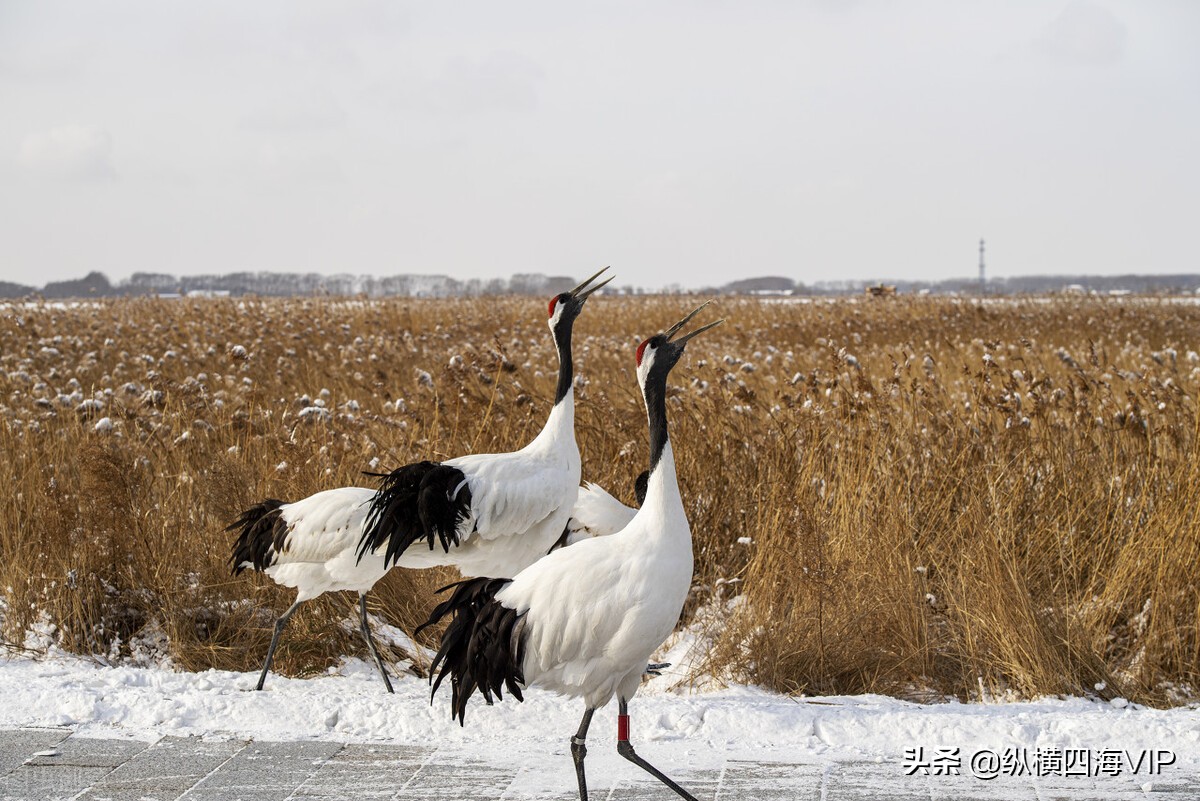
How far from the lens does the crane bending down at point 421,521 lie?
5109 millimetres

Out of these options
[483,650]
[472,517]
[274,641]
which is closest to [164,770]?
[274,641]

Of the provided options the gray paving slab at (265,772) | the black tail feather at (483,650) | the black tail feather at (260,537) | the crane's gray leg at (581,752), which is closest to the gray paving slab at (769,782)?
the crane's gray leg at (581,752)

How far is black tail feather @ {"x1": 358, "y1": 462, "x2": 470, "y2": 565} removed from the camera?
5043 mm

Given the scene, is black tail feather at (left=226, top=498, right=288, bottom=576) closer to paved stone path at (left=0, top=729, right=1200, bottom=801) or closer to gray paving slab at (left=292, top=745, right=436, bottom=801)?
paved stone path at (left=0, top=729, right=1200, bottom=801)

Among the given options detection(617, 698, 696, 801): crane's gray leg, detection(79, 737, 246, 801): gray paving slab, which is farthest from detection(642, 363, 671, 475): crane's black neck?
detection(79, 737, 246, 801): gray paving slab

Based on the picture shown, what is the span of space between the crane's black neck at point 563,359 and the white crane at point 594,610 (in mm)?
1608

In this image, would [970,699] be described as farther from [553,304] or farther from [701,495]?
[553,304]

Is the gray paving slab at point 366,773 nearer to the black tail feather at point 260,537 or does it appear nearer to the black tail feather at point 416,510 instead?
the black tail feather at point 416,510

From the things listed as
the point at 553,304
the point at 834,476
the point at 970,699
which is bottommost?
the point at 970,699

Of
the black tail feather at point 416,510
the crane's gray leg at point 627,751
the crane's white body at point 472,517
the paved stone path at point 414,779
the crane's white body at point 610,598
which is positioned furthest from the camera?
the crane's white body at point 472,517

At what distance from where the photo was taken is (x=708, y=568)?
6.68m

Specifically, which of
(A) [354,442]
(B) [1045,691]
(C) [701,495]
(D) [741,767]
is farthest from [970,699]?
(A) [354,442]

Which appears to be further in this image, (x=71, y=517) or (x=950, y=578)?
(x=71, y=517)

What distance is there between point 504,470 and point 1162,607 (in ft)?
10.7
